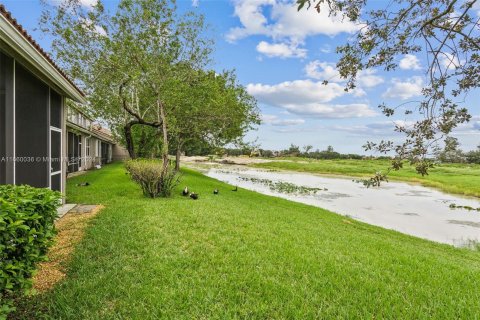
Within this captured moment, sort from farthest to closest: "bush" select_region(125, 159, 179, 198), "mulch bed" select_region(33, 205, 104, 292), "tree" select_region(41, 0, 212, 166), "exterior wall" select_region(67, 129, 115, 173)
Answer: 1. "exterior wall" select_region(67, 129, 115, 173)
2. "tree" select_region(41, 0, 212, 166)
3. "bush" select_region(125, 159, 179, 198)
4. "mulch bed" select_region(33, 205, 104, 292)

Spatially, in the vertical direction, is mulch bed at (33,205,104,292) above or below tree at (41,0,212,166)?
below

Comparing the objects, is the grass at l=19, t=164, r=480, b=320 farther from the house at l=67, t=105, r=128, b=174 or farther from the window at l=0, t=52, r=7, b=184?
the house at l=67, t=105, r=128, b=174

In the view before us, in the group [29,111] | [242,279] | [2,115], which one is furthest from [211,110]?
[242,279]

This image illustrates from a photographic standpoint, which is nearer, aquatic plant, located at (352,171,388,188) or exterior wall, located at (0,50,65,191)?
aquatic plant, located at (352,171,388,188)

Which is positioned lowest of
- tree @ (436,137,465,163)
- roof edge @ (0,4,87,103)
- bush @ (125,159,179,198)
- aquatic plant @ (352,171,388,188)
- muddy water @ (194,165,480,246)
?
muddy water @ (194,165,480,246)

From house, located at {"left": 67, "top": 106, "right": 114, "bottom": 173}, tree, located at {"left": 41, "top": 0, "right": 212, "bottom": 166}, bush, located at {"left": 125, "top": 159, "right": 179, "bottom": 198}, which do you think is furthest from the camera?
house, located at {"left": 67, "top": 106, "right": 114, "bottom": 173}

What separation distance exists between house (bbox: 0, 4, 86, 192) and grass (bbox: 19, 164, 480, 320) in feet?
5.96

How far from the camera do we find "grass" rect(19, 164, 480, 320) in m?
3.16

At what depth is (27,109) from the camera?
590cm

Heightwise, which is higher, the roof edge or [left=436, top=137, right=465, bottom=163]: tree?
the roof edge

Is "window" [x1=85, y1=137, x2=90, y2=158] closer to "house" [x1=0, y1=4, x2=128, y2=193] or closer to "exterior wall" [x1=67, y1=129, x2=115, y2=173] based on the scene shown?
"exterior wall" [x1=67, y1=129, x2=115, y2=173]

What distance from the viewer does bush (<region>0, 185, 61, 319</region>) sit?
97.7 inches

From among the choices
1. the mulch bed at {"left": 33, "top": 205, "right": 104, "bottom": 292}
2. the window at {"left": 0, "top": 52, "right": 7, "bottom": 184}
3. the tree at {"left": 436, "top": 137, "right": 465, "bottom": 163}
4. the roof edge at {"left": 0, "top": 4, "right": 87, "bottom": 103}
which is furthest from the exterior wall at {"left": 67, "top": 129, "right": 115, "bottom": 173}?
the tree at {"left": 436, "top": 137, "right": 465, "bottom": 163}

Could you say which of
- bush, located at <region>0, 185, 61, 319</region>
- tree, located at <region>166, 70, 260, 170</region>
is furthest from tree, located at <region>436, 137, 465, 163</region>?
tree, located at <region>166, 70, 260, 170</region>
